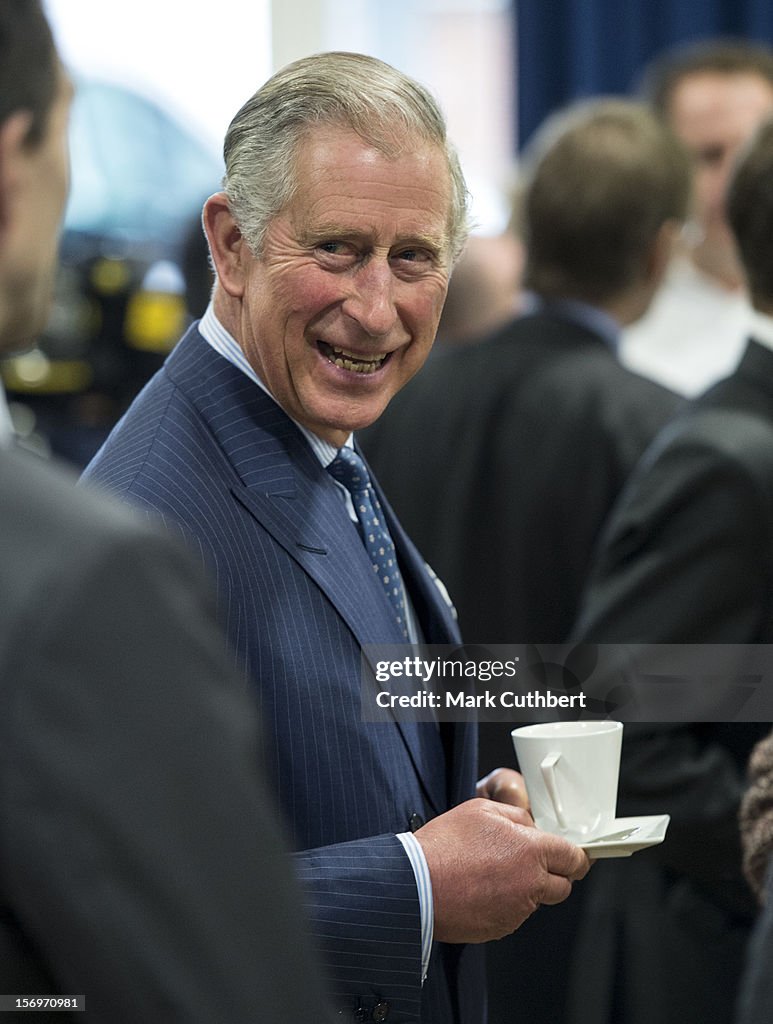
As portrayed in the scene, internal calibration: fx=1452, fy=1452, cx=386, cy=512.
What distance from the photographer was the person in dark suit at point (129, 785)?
60 centimetres

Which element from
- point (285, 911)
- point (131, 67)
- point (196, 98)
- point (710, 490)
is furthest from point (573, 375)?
point (131, 67)

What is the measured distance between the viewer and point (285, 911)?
661 mm

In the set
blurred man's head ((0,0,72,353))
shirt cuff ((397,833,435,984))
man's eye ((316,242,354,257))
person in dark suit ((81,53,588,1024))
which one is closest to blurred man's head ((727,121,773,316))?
person in dark suit ((81,53,588,1024))

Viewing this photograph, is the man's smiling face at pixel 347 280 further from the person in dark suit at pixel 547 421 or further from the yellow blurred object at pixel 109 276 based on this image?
the yellow blurred object at pixel 109 276

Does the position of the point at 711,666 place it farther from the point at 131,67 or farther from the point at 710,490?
the point at 131,67

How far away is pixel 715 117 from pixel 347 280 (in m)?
2.37

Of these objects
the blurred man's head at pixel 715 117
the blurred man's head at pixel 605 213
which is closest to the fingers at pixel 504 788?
the blurred man's head at pixel 605 213

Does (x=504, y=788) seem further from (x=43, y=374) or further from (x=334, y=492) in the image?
(x=43, y=374)

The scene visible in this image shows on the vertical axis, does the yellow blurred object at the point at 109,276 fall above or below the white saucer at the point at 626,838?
below

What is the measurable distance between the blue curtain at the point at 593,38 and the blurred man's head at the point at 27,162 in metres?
4.50

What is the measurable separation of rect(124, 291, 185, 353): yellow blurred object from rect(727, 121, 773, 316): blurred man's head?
270 cm

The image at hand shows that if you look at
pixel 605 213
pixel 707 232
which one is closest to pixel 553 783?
pixel 605 213

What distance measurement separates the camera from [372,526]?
1224mm

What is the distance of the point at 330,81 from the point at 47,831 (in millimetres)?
686
